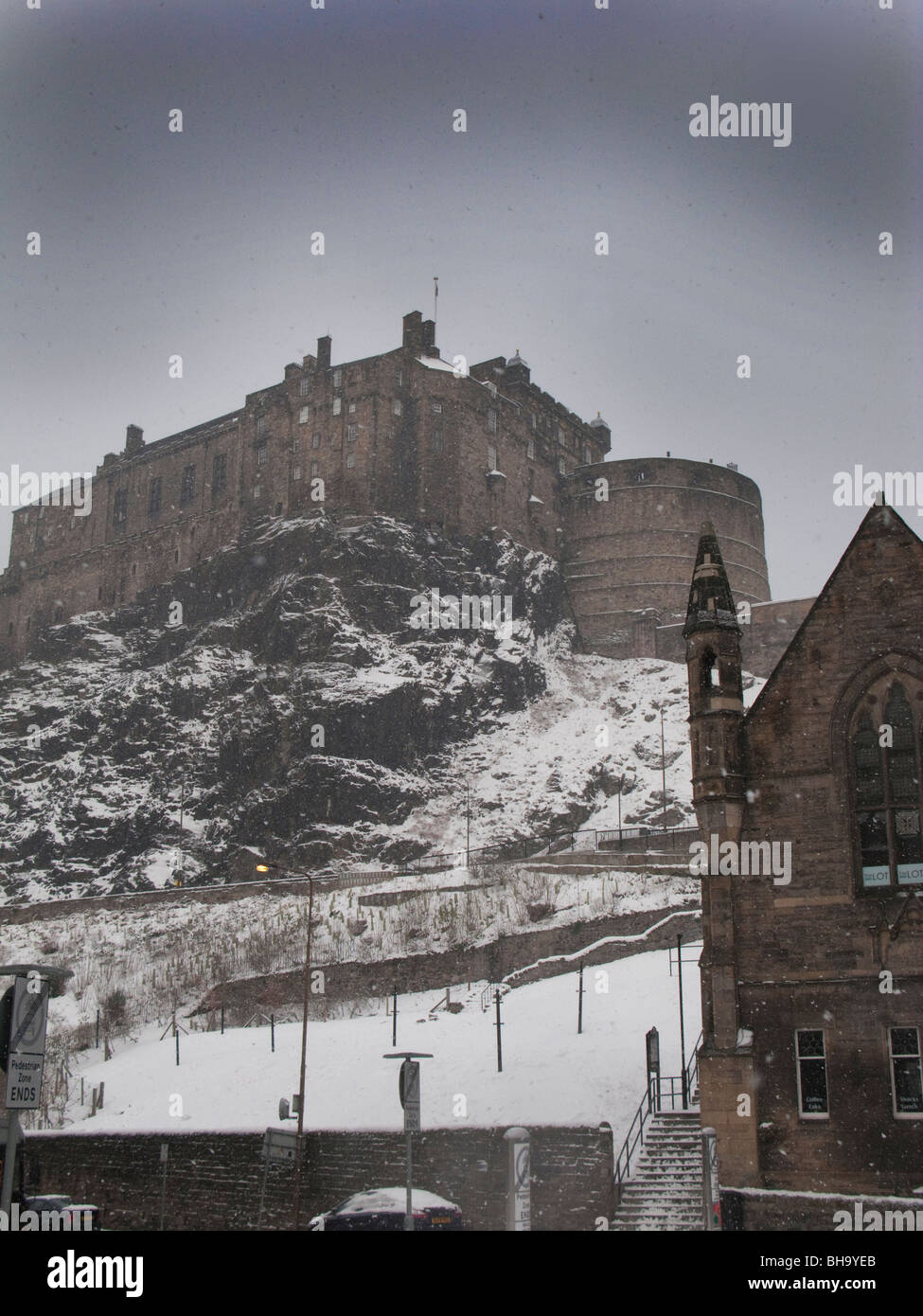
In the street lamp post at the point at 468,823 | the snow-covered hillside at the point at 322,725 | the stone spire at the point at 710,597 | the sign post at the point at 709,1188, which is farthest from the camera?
the snow-covered hillside at the point at 322,725

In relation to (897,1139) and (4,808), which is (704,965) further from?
(4,808)

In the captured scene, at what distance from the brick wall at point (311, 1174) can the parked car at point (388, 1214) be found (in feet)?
4.65

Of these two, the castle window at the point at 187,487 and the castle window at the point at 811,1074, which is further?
the castle window at the point at 187,487

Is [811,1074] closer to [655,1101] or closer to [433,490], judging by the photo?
[655,1101]

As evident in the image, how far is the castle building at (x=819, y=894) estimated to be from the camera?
77.9 ft

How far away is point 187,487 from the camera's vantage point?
10175 cm

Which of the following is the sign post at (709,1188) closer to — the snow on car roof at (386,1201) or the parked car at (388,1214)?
the parked car at (388,1214)

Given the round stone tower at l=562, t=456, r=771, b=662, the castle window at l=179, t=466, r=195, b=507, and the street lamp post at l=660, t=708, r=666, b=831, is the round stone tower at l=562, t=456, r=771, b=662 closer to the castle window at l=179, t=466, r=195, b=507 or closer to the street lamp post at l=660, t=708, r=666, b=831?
the street lamp post at l=660, t=708, r=666, b=831

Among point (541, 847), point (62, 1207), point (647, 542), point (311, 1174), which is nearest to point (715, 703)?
point (311, 1174)

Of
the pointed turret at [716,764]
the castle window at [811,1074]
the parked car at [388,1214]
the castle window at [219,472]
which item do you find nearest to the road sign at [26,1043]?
the parked car at [388,1214]

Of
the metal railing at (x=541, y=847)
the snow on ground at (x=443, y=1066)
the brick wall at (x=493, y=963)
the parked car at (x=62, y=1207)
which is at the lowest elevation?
the parked car at (x=62, y=1207)

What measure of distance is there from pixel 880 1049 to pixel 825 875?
10.1 feet

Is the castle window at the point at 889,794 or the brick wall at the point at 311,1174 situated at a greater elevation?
the castle window at the point at 889,794

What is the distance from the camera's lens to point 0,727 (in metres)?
94.4
